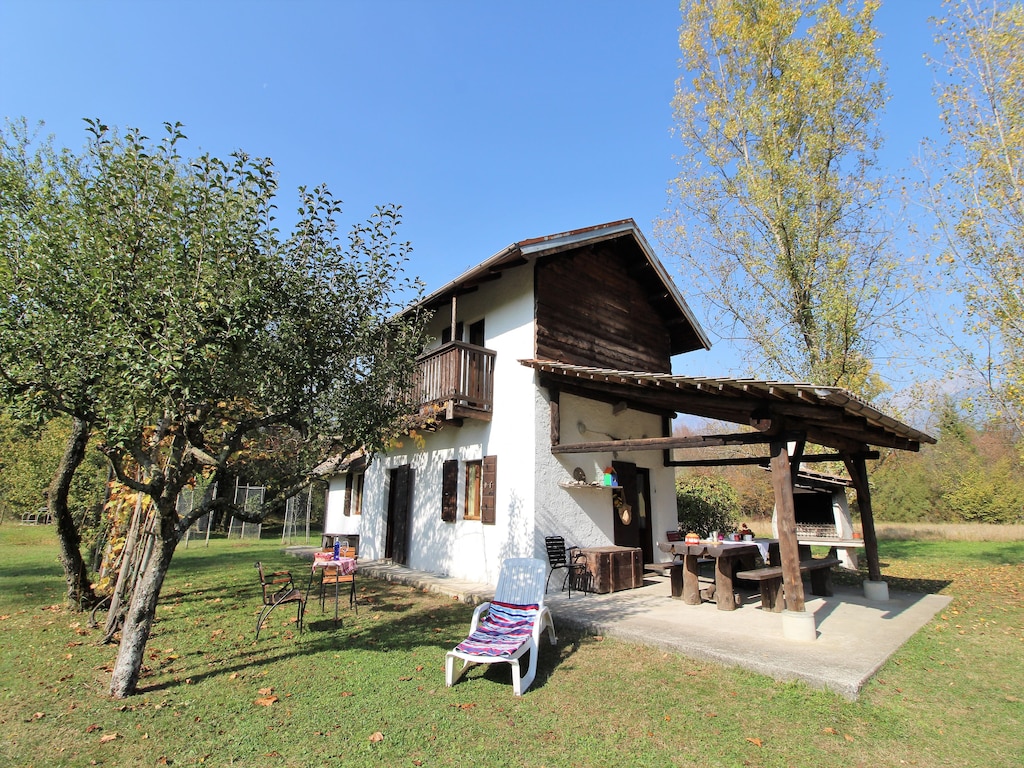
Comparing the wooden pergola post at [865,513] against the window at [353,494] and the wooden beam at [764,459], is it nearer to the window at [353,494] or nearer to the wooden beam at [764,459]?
the wooden beam at [764,459]

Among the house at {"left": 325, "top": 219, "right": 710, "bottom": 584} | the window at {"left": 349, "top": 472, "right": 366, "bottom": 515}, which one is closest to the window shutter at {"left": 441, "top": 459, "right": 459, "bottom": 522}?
the house at {"left": 325, "top": 219, "right": 710, "bottom": 584}

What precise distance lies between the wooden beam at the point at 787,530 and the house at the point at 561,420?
0.13 ft

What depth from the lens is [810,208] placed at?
13.8 meters

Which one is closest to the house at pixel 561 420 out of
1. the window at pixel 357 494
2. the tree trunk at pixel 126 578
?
the tree trunk at pixel 126 578

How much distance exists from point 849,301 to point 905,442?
664cm

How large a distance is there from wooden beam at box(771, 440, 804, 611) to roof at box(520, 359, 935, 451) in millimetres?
500

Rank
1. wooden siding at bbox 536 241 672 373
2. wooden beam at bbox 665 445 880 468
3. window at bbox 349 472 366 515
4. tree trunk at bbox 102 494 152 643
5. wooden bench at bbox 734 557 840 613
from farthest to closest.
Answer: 1. window at bbox 349 472 366 515
2. wooden siding at bbox 536 241 672 373
3. wooden beam at bbox 665 445 880 468
4. wooden bench at bbox 734 557 840 613
5. tree trunk at bbox 102 494 152 643

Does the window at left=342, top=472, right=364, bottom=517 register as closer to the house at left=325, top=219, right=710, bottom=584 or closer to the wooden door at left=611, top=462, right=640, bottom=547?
the house at left=325, top=219, right=710, bottom=584

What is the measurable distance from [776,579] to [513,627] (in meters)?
4.29

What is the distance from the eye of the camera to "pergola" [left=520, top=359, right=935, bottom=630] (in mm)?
5695

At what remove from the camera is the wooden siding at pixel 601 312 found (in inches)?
395

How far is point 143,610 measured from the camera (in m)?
4.72

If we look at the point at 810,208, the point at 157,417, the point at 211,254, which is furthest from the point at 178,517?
the point at 810,208

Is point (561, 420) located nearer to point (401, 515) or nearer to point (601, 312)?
point (601, 312)
